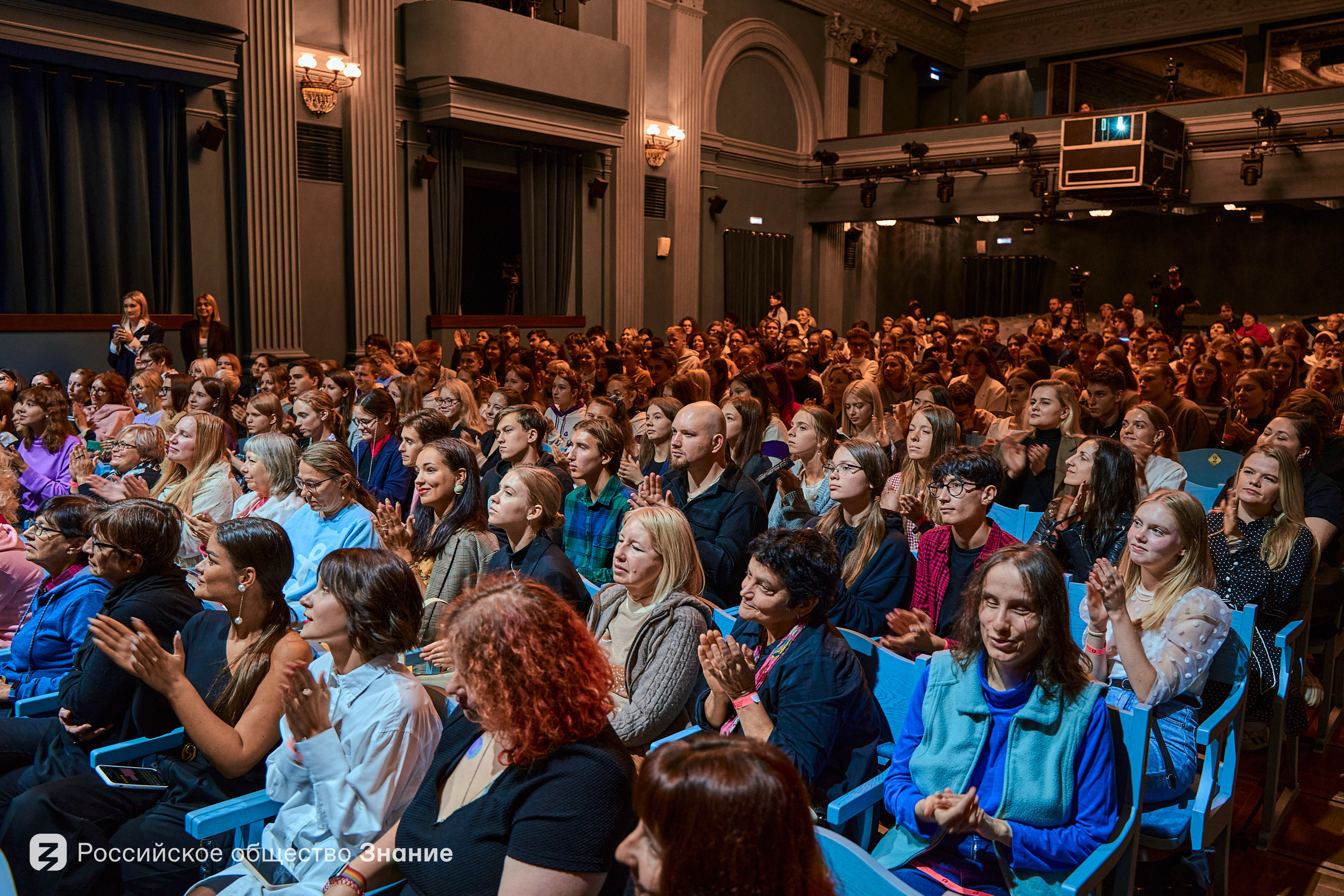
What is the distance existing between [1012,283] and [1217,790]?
720 inches

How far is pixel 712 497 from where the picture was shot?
13.2ft

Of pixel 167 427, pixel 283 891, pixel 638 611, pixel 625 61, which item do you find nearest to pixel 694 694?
pixel 638 611

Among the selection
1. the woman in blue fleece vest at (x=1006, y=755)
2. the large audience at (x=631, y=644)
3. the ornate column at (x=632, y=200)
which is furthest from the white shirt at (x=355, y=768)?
A: the ornate column at (x=632, y=200)

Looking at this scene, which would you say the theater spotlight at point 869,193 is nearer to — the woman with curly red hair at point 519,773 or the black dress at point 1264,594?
the black dress at point 1264,594

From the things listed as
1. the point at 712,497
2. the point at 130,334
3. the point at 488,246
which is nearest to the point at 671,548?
the point at 712,497

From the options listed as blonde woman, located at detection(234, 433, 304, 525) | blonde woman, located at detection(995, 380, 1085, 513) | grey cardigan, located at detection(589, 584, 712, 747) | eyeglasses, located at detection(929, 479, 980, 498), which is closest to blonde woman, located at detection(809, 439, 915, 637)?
eyeglasses, located at detection(929, 479, 980, 498)

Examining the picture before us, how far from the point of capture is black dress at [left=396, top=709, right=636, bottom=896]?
160 centimetres

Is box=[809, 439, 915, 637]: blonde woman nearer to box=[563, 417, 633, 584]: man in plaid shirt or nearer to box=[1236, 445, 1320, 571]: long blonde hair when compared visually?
box=[563, 417, 633, 584]: man in plaid shirt

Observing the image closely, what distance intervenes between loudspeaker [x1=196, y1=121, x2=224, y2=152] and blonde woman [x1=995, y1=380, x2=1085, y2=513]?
7.70 meters

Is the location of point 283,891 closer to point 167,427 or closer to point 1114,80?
point 167,427

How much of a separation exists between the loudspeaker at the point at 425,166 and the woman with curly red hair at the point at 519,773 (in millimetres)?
9713

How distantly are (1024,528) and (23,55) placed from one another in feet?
27.7

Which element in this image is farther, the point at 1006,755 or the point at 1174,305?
the point at 1174,305

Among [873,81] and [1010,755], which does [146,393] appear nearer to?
[1010,755]
